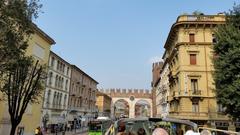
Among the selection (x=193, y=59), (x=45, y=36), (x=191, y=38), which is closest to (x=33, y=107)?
(x=45, y=36)

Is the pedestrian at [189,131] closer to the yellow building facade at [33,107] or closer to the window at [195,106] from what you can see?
the yellow building facade at [33,107]

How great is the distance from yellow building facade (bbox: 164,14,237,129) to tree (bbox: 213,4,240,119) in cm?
1265

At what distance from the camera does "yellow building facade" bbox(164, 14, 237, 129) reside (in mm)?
35281

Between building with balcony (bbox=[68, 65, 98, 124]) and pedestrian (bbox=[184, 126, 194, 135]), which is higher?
building with balcony (bbox=[68, 65, 98, 124])

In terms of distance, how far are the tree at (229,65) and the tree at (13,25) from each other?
1447 cm

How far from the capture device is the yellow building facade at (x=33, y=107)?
2717cm

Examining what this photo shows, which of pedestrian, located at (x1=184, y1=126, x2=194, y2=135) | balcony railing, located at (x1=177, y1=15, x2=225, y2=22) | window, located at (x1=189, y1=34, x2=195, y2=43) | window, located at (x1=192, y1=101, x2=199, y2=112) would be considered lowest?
pedestrian, located at (x1=184, y1=126, x2=194, y2=135)

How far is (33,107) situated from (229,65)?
76.1 ft

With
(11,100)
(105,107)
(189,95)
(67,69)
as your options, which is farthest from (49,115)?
(105,107)

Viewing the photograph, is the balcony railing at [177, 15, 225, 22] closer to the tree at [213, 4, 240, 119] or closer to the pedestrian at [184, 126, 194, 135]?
the tree at [213, 4, 240, 119]

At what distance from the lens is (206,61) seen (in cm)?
3691

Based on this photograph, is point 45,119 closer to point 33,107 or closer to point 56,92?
point 56,92

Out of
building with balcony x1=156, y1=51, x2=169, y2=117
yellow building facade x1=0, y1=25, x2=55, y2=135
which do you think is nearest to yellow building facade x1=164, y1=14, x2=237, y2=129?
building with balcony x1=156, y1=51, x2=169, y2=117

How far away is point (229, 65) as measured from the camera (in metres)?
21.2
